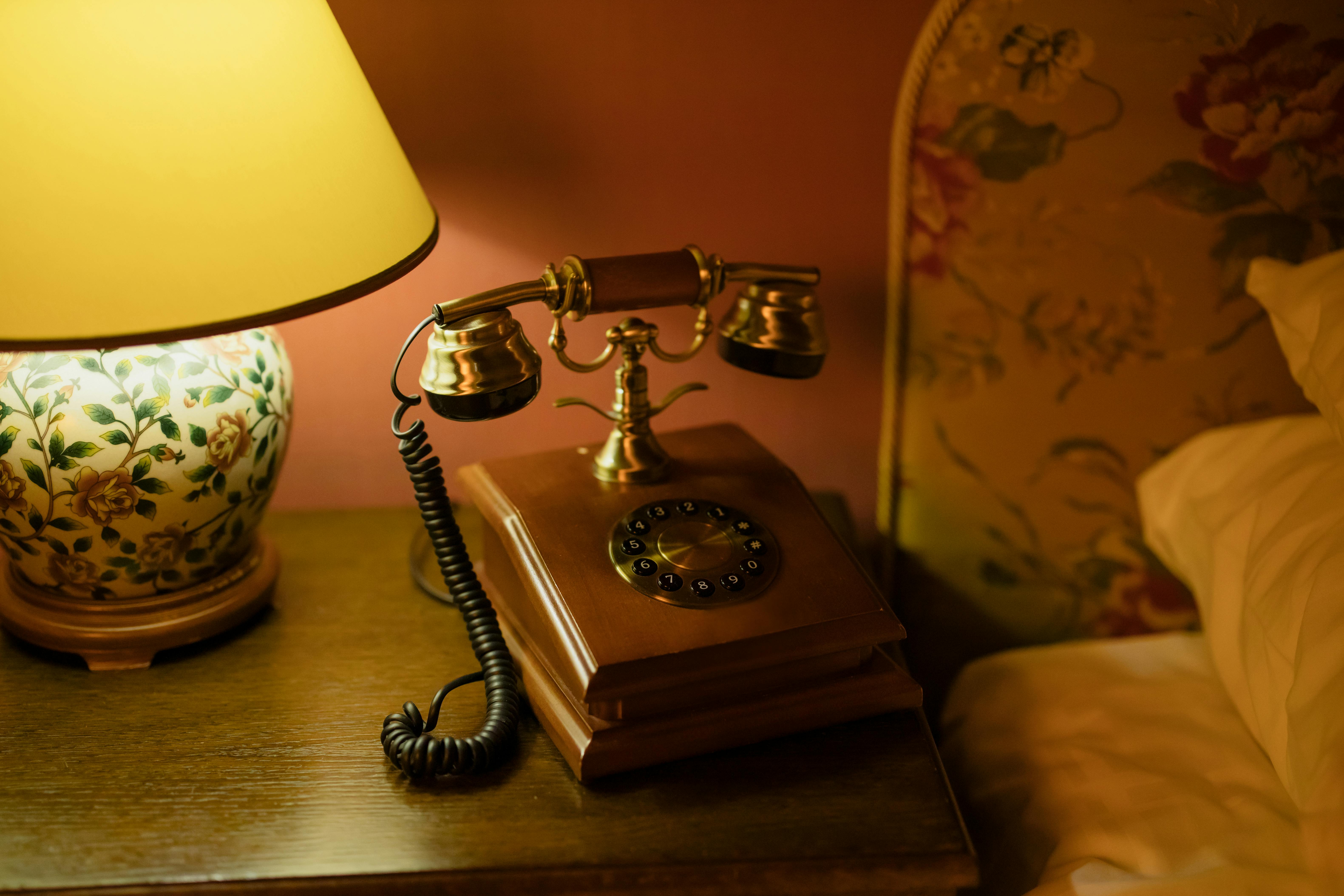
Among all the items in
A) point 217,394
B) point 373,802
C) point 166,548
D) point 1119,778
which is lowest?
point 1119,778

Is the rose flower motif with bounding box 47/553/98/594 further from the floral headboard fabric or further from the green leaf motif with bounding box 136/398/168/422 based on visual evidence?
the floral headboard fabric

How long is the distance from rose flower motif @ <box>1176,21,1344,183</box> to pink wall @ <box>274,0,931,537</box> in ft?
0.82

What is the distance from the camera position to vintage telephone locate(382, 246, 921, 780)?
65 centimetres

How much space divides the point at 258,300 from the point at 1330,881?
714mm

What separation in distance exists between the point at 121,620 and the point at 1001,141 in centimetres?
80

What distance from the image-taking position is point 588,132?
0.92m

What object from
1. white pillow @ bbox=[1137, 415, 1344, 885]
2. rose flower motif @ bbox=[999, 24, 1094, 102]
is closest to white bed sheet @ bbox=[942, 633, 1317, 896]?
white pillow @ bbox=[1137, 415, 1344, 885]

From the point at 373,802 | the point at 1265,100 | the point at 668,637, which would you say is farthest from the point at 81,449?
the point at 1265,100

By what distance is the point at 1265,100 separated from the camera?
832 mm

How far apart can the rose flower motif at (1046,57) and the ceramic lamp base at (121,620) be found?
75cm

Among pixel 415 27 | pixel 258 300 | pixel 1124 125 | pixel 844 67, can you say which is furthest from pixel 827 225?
pixel 258 300

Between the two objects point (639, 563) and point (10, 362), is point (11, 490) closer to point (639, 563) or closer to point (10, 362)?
point (10, 362)

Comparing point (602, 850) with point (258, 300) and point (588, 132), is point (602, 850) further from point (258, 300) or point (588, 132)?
point (588, 132)

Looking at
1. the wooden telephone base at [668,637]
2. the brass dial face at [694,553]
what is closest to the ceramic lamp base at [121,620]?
the wooden telephone base at [668,637]
